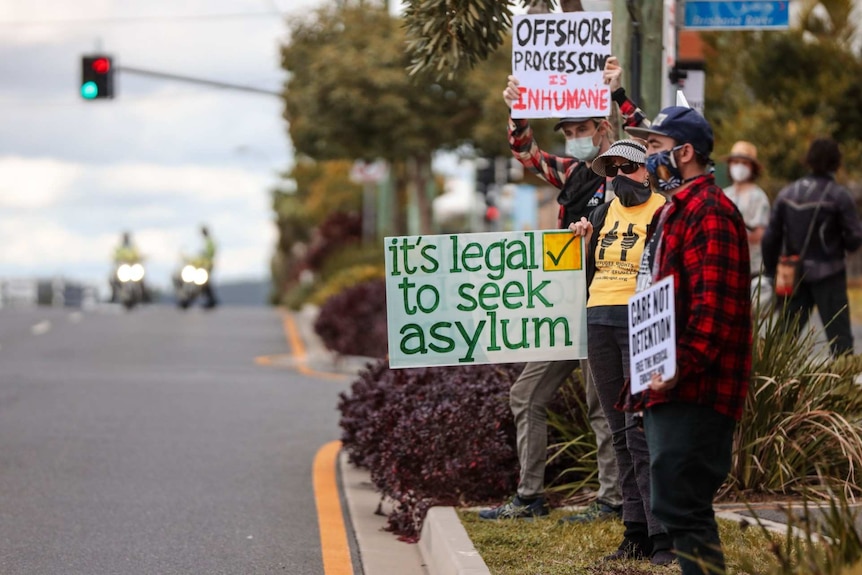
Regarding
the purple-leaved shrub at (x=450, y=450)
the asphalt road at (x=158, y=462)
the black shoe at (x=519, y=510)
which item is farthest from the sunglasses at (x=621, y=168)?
the asphalt road at (x=158, y=462)

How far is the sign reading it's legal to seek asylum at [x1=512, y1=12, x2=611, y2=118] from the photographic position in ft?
25.6

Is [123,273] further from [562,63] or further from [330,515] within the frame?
[562,63]

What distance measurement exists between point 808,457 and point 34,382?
10.6 meters

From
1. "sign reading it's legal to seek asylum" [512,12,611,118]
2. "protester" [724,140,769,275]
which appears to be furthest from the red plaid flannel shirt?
"protester" [724,140,769,275]

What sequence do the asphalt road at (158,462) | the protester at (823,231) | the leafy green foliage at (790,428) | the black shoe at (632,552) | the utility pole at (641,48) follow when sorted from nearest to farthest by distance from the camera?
1. the black shoe at (632,552)
2. the asphalt road at (158,462)
3. the leafy green foliage at (790,428)
4. the utility pole at (641,48)
5. the protester at (823,231)

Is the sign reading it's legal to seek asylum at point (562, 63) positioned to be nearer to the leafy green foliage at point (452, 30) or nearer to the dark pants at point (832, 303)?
the leafy green foliage at point (452, 30)

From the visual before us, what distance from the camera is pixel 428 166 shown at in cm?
3053

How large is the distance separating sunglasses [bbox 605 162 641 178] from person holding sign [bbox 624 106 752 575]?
A: 110cm

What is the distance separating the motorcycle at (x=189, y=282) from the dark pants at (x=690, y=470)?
31.3 metres

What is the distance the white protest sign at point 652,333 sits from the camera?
4.84m

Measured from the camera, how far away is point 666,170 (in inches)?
204

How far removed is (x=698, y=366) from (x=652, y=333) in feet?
0.73

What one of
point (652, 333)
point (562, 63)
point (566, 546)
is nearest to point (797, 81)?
point (562, 63)

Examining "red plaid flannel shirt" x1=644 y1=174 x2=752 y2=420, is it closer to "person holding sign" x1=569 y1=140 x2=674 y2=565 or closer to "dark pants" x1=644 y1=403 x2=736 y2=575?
"dark pants" x1=644 y1=403 x2=736 y2=575
